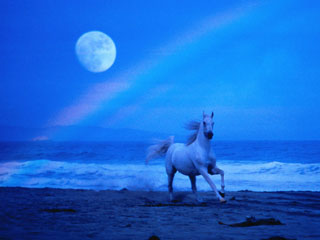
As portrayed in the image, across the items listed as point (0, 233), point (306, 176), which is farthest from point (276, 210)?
point (306, 176)

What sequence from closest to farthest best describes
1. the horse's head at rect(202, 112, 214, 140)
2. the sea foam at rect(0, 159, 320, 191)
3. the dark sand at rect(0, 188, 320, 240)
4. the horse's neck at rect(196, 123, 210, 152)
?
the dark sand at rect(0, 188, 320, 240), the horse's head at rect(202, 112, 214, 140), the horse's neck at rect(196, 123, 210, 152), the sea foam at rect(0, 159, 320, 191)

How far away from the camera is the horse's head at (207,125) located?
23.3ft

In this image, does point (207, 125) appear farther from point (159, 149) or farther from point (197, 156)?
point (159, 149)

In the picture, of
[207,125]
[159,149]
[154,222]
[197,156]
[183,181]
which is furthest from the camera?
[183,181]

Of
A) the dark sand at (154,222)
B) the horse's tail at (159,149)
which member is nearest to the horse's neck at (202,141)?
the dark sand at (154,222)

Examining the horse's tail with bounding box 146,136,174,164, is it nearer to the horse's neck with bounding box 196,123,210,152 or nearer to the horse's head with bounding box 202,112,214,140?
the horse's neck with bounding box 196,123,210,152

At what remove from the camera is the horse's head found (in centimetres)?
709

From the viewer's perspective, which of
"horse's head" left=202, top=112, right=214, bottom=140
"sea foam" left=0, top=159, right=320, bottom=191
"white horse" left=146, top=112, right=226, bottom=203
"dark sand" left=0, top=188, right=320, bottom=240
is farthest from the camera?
"sea foam" left=0, top=159, right=320, bottom=191

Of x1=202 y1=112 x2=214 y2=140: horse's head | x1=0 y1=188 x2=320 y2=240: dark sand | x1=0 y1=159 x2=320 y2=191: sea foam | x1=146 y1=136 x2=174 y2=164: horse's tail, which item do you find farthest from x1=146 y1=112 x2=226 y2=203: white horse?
x1=0 y1=159 x2=320 y2=191: sea foam

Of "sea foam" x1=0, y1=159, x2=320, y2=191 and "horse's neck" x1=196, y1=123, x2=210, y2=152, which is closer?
"horse's neck" x1=196, y1=123, x2=210, y2=152

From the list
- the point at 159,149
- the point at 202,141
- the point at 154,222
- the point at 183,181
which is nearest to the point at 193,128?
the point at 202,141

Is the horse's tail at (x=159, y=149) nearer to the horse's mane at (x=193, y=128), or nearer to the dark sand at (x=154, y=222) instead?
the horse's mane at (x=193, y=128)

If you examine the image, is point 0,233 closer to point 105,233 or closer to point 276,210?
point 105,233

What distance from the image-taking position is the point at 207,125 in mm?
7188
